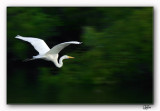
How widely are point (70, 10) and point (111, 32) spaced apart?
1.92ft

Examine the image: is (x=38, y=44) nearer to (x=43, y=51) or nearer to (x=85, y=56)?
(x=43, y=51)

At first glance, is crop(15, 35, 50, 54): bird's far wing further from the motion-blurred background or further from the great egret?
the motion-blurred background

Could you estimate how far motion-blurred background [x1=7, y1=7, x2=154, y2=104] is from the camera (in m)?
7.80

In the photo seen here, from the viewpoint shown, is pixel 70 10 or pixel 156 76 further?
pixel 70 10

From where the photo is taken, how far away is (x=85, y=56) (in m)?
8.13

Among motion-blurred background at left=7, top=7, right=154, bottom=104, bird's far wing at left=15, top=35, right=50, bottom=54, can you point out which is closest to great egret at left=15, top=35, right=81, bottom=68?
bird's far wing at left=15, top=35, right=50, bottom=54

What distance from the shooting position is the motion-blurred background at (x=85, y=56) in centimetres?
780

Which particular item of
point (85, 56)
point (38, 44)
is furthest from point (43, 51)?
point (85, 56)

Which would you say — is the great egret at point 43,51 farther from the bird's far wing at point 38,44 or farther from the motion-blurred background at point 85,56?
the motion-blurred background at point 85,56

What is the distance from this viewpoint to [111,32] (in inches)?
323

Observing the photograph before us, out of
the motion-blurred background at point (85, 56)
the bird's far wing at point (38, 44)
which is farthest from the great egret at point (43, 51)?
the motion-blurred background at point (85, 56)
